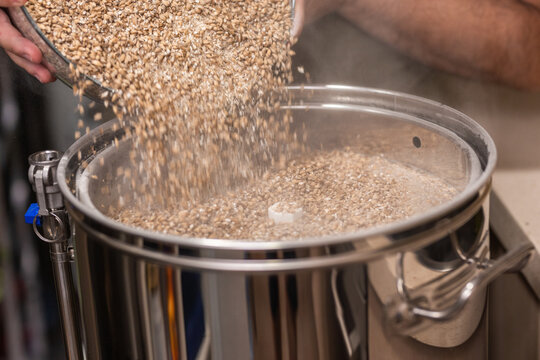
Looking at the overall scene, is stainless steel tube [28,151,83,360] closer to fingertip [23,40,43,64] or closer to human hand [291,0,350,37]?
fingertip [23,40,43,64]

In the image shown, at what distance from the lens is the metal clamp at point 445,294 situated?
758mm

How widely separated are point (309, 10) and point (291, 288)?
725mm

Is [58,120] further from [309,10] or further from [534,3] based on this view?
[534,3]

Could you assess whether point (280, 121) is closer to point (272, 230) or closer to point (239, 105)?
point (239, 105)

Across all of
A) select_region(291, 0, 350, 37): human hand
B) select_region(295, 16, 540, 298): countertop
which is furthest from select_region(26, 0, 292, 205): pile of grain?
select_region(295, 16, 540, 298): countertop

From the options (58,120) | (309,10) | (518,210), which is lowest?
(518,210)

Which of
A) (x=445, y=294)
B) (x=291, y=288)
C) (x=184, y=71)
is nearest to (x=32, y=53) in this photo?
(x=184, y=71)

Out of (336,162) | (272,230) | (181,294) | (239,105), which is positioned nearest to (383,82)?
(336,162)

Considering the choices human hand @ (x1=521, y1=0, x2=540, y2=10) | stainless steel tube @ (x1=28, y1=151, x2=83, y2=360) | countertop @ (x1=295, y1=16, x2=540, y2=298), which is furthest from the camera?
countertop @ (x1=295, y1=16, x2=540, y2=298)

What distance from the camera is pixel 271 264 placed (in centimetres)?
72

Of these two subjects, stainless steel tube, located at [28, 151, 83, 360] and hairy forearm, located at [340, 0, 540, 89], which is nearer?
stainless steel tube, located at [28, 151, 83, 360]

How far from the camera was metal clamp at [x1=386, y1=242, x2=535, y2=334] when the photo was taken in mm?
758

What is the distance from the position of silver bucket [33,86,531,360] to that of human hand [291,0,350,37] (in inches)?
16.3

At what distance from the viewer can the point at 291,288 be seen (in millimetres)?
739
